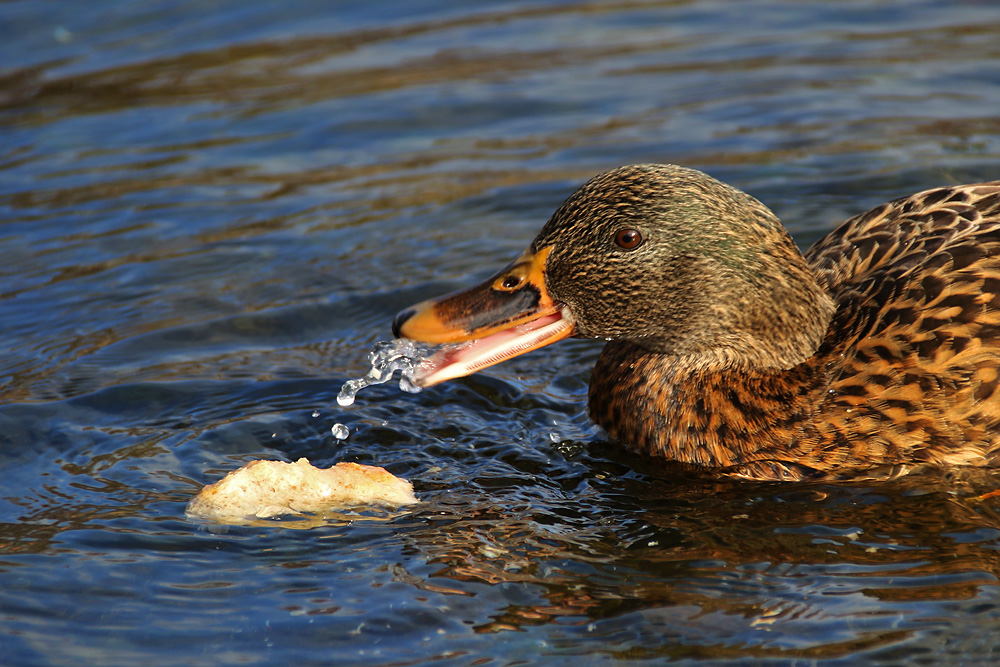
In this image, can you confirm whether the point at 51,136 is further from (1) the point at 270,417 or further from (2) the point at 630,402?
(2) the point at 630,402

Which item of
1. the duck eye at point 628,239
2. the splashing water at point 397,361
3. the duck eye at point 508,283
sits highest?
the duck eye at point 628,239

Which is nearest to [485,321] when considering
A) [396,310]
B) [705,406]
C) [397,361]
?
[397,361]

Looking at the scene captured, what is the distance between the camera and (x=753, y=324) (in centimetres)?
579

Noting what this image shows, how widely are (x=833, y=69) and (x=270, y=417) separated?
21.0 feet

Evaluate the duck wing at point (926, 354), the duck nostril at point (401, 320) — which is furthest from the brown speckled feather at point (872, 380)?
the duck nostril at point (401, 320)

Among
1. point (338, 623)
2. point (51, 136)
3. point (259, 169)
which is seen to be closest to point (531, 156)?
point (259, 169)

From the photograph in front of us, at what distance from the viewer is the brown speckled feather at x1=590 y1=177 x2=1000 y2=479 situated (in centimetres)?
549

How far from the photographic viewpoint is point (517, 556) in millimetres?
5113

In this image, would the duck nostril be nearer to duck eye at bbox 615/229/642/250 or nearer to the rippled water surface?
the rippled water surface

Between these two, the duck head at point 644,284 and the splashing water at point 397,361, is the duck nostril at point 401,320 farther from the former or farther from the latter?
the splashing water at point 397,361

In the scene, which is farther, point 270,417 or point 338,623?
point 270,417

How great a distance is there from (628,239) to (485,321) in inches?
28.2

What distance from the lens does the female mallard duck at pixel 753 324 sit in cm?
551

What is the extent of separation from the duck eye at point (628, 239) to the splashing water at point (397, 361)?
95cm
